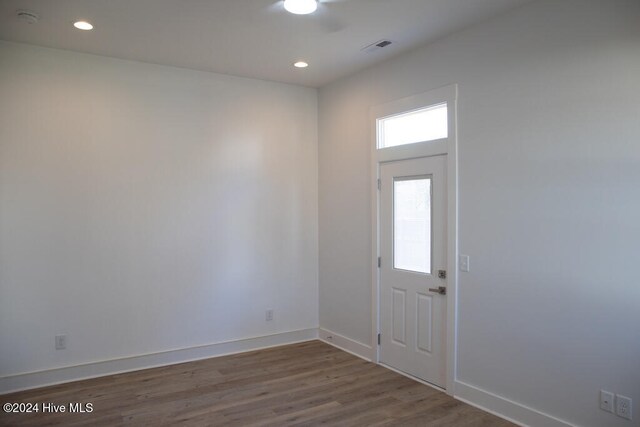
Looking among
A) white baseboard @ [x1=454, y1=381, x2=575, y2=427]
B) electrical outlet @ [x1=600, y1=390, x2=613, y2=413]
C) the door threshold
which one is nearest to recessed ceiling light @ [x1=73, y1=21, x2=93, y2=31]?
the door threshold

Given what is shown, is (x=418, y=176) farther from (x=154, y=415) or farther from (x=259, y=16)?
(x=154, y=415)

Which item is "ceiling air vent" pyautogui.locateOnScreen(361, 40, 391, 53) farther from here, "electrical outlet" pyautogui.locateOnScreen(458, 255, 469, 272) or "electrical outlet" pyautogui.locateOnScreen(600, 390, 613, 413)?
"electrical outlet" pyautogui.locateOnScreen(600, 390, 613, 413)

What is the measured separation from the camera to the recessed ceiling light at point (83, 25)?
3.25 metres

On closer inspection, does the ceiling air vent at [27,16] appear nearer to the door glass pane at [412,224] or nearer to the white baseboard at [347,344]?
the door glass pane at [412,224]

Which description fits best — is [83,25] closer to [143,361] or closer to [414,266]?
→ [143,361]

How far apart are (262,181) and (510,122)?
2.72 meters

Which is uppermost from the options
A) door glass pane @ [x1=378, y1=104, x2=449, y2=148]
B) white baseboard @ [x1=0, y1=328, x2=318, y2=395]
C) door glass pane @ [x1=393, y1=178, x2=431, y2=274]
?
door glass pane @ [x1=378, y1=104, x2=449, y2=148]

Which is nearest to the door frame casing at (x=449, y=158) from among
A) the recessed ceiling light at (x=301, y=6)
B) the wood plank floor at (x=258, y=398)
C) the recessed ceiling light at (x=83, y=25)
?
the wood plank floor at (x=258, y=398)

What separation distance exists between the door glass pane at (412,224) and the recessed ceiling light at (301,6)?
1.72 meters

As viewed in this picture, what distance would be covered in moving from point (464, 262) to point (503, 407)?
43.4 inches

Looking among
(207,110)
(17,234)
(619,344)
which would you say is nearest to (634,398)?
(619,344)

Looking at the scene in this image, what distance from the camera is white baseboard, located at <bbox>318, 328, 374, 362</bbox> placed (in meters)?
4.41

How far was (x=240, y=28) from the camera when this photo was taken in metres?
3.36

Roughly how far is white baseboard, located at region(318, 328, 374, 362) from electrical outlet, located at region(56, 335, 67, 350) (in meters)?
2.71
